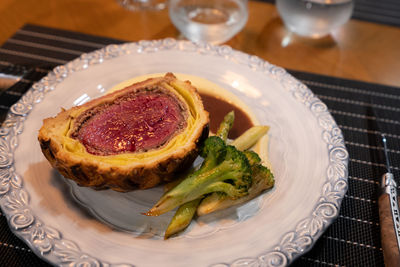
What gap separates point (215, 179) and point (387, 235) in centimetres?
95

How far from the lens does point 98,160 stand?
1.82 metres

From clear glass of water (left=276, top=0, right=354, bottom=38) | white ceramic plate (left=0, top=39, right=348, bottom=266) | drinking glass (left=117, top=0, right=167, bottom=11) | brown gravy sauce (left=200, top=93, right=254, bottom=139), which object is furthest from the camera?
drinking glass (left=117, top=0, right=167, bottom=11)

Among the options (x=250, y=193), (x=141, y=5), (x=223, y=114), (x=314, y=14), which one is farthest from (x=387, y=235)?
(x=141, y=5)

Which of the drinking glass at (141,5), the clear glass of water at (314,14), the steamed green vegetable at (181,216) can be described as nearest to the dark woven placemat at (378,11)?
the clear glass of water at (314,14)

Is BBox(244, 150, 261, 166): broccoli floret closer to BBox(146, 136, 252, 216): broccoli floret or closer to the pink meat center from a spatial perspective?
BBox(146, 136, 252, 216): broccoli floret

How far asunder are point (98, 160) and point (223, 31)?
1893mm

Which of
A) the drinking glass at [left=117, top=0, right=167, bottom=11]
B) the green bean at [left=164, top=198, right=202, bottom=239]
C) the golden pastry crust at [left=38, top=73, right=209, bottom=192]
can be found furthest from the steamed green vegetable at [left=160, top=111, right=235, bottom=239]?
the drinking glass at [left=117, top=0, right=167, bottom=11]

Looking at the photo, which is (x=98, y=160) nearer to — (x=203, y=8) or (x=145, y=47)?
(x=145, y=47)

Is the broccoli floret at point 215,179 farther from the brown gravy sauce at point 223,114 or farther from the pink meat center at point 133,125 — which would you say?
the brown gravy sauce at point 223,114

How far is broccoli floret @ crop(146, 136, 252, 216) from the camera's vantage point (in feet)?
6.00

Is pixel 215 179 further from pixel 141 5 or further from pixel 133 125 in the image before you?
pixel 141 5

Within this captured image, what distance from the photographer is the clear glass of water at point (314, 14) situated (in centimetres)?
314

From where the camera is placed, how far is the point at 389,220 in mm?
1923

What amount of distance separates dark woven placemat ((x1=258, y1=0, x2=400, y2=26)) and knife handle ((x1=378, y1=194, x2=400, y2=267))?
2465 mm
